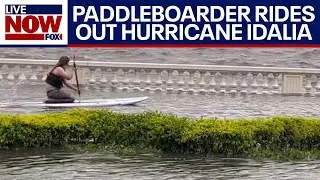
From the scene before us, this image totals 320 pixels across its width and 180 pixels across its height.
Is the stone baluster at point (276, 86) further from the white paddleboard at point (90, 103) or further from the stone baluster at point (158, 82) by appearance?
the white paddleboard at point (90, 103)

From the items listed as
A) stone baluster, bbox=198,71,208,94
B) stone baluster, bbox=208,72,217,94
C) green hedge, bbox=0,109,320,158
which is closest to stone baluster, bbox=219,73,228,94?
stone baluster, bbox=208,72,217,94

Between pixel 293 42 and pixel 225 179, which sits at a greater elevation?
pixel 293 42

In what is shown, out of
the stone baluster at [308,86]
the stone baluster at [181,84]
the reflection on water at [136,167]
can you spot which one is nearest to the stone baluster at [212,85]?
the stone baluster at [181,84]

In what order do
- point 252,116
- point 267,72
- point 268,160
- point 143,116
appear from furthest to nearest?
point 267,72
point 252,116
point 143,116
point 268,160

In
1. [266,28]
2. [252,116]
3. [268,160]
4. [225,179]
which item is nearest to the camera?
[225,179]

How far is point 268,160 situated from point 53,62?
29.9 ft

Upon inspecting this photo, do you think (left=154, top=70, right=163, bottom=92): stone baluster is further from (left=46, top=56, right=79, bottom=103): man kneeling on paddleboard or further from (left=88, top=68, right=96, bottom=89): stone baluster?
(left=46, top=56, right=79, bottom=103): man kneeling on paddleboard

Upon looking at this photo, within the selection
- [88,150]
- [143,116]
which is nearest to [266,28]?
[143,116]

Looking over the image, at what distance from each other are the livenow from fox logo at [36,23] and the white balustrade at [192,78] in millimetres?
3588

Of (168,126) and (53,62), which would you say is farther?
(53,62)

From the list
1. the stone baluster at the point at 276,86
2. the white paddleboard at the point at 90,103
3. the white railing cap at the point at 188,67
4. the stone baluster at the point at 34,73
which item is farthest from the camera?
the stone baluster at the point at 34,73

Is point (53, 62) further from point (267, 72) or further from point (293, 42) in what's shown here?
point (293, 42)

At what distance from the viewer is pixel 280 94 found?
17.4 m

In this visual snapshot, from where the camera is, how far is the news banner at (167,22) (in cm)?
1312
